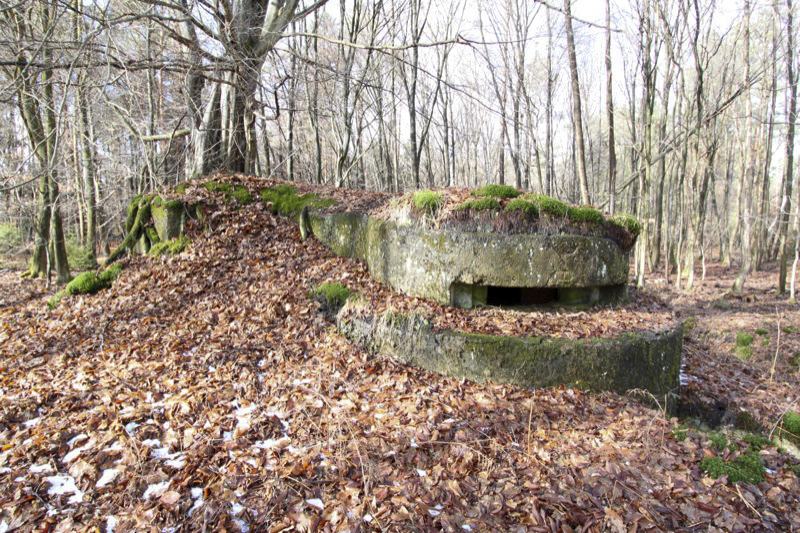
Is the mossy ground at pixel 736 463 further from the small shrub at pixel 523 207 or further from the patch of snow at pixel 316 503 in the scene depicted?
the patch of snow at pixel 316 503

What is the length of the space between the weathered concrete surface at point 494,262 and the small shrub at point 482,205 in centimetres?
35

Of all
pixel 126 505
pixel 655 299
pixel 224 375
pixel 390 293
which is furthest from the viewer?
pixel 655 299

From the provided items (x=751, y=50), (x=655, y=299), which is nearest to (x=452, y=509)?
(x=655, y=299)

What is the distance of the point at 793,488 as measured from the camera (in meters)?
3.28

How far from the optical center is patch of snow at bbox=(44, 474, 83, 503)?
2803mm

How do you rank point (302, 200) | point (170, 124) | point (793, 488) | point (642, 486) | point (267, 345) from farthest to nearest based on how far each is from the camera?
point (170, 124)
point (302, 200)
point (267, 345)
point (793, 488)
point (642, 486)

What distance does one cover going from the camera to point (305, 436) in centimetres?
352

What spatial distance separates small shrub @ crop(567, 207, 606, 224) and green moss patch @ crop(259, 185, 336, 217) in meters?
4.09

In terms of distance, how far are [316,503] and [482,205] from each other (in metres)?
3.67

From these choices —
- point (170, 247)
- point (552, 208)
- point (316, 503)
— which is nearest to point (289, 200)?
point (170, 247)

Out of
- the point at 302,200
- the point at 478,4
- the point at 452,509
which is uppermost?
the point at 478,4

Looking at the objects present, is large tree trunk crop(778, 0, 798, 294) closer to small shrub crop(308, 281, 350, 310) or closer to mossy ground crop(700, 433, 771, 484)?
mossy ground crop(700, 433, 771, 484)

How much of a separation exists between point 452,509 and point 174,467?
78.7 inches

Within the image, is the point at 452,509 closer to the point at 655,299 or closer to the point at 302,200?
the point at 655,299
